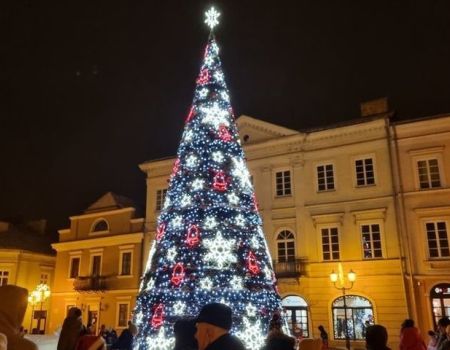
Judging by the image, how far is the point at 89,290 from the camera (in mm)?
28781

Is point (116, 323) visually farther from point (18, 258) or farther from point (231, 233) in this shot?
point (231, 233)

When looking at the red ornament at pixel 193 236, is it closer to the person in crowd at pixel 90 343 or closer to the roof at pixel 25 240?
the person in crowd at pixel 90 343

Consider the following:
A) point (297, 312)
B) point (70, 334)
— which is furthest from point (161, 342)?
point (297, 312)

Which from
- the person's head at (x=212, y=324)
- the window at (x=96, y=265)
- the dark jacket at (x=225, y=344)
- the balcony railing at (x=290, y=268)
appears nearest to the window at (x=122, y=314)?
the window at (x=96, y=265)

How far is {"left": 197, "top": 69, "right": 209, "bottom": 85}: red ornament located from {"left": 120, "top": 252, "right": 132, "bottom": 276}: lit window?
19115 millimetres

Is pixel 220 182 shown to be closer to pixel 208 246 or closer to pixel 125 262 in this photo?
pixel 208 246

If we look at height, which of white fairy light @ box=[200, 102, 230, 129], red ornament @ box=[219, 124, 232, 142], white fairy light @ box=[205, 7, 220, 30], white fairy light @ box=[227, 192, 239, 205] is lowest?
white fairy light @ box=[227, 192, 239, 205]

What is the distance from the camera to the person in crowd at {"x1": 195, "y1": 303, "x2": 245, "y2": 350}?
2.84 m

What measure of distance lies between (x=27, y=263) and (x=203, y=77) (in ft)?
94.8

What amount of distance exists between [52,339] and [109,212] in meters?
19.6

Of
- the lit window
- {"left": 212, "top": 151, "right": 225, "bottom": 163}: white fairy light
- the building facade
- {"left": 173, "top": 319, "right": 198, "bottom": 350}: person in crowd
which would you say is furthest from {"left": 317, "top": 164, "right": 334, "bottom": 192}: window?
{"left": 173, "top": 319, "right": 198, "bottom": 350}: person in crowd

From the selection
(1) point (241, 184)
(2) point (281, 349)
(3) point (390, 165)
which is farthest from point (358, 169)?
(2) point (281, 349)

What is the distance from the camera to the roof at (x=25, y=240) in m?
35.5

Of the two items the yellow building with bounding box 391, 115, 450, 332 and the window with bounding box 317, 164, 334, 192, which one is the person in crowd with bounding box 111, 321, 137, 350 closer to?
the yellow building with bounding box 391, 115, 450, 332
